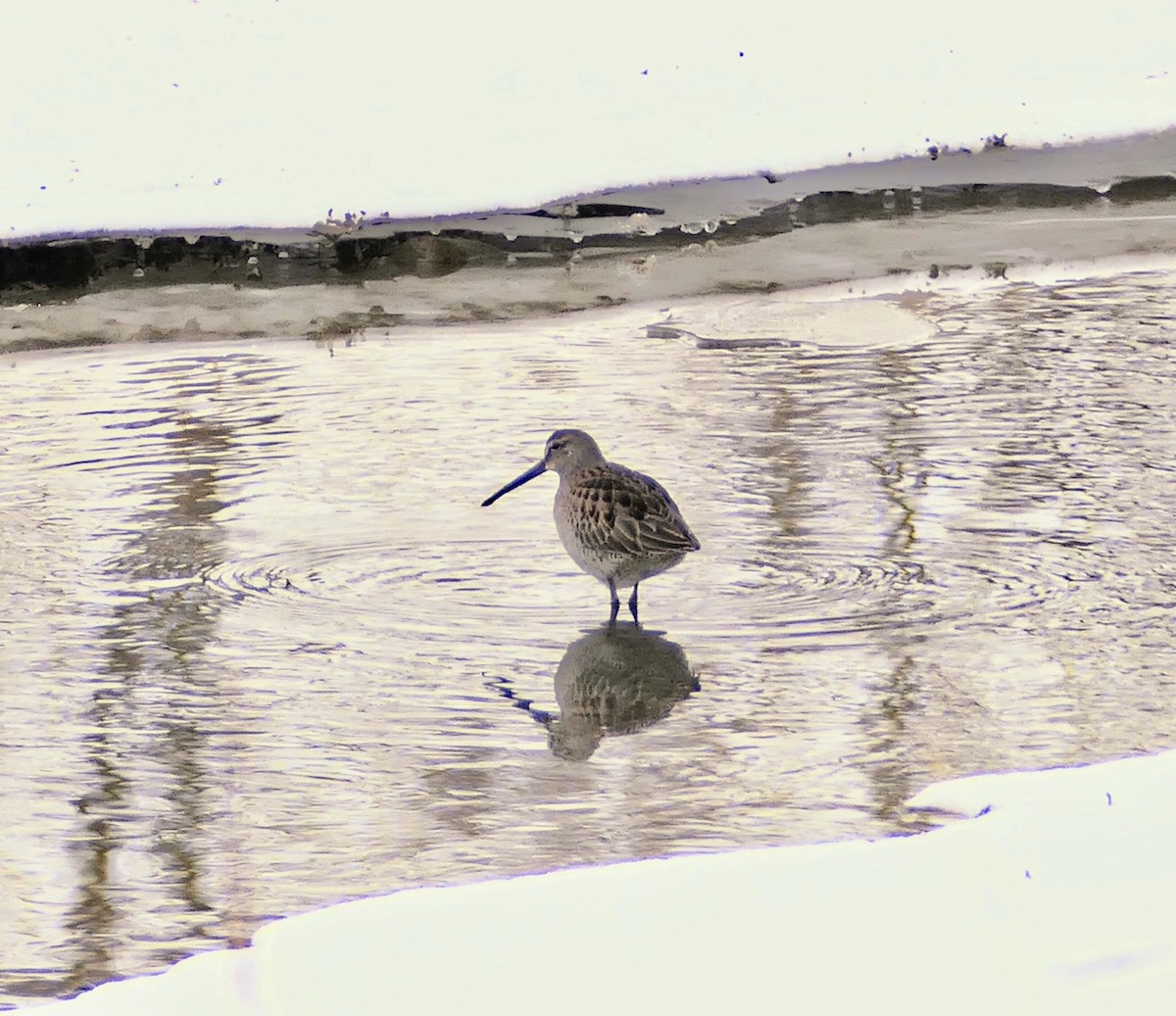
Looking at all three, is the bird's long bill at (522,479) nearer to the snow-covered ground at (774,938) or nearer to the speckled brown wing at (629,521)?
the speckled brown wing at (629,521)

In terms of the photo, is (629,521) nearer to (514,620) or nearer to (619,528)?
(619,528)

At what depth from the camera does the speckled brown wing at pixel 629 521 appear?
745 centimetres

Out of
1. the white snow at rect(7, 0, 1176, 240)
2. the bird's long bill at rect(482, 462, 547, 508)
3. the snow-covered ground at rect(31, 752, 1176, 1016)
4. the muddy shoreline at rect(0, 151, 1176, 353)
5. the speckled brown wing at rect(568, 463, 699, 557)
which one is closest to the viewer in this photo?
the snow-covered ground at rect(31, 752, 1176, 1016)

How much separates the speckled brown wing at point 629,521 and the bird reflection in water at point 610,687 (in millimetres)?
300

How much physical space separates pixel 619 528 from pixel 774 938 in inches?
117

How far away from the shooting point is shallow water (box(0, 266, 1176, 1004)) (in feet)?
18.9

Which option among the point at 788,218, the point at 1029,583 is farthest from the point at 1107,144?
the point at 1029,583

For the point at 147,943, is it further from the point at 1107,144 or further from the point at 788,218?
the point at 1107,144

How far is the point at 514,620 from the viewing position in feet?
24.8

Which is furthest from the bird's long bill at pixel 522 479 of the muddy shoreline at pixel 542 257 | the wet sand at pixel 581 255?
the muddy shoreline at pixel 542 257

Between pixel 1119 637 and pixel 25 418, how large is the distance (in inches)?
232

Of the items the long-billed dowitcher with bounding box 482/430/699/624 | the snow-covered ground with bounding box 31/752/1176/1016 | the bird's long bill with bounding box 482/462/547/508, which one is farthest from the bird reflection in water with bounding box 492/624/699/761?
the snow-covered ground with bounding box 31/752/1176/1016

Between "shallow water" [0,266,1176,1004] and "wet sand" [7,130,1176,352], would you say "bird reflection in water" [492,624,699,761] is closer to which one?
"shallow water" [0,266,1176,1004]

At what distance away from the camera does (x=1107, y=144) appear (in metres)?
18.0
